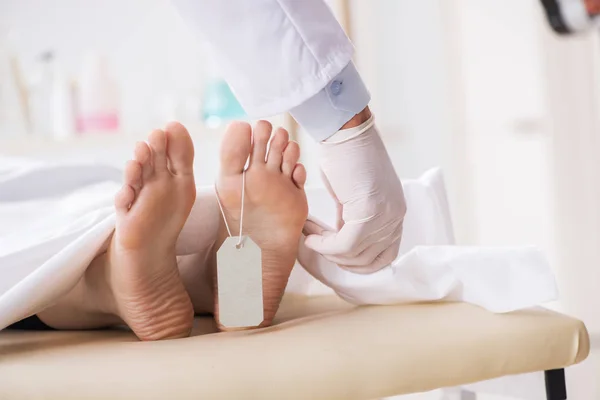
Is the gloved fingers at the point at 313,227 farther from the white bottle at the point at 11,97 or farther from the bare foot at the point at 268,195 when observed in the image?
the white bottle at the point at 11,97

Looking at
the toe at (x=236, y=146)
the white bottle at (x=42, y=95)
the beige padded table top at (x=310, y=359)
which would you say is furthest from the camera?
the white bottle at (x=42, y=95)

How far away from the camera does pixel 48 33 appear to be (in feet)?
6.92

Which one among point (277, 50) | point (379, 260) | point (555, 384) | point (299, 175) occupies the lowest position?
point (555, 384)

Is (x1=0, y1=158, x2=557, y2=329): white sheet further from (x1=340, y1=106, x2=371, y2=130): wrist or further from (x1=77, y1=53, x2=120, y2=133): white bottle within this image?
(x1=77, y1=53, x2=120, y2=133): white bottle

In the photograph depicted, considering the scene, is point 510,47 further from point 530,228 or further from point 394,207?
point 394,207

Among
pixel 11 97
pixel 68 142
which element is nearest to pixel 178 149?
pixel 68 142

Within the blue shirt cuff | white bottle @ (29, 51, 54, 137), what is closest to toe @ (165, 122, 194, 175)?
the blue shirt cuff

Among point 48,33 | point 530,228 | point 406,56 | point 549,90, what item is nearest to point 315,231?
point 549,90

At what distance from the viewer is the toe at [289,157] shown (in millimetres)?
647

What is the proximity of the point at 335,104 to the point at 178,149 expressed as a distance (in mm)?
149

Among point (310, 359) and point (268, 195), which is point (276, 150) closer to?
point (268, 195)

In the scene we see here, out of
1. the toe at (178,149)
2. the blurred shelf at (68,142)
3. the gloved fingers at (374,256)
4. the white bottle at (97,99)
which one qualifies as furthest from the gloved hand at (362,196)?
the white bottle at (97,99)

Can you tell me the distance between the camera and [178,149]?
2.04 feet

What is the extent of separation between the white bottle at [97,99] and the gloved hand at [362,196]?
1.42 m
